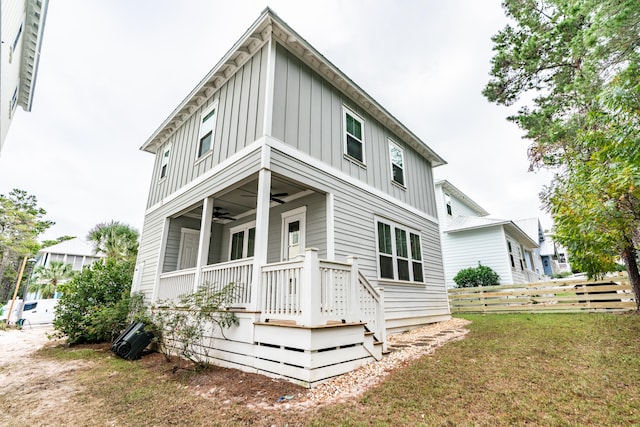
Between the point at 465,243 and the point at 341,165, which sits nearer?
the point at 341,165

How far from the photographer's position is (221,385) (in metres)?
4.05

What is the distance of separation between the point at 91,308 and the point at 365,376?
28.4 feet

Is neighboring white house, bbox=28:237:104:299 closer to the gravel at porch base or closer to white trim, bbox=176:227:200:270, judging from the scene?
white trim, bbox=176:227:200:270

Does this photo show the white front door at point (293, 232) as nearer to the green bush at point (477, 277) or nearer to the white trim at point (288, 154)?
the white trim at point (288, 154)

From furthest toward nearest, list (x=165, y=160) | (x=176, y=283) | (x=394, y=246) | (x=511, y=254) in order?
(x=511, y=254)
(x=165, y=160)
(x=394, y=246)
(x=176, y=283)

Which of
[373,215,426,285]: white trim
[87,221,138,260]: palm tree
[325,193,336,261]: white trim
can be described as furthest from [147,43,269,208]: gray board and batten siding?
[87,221,138,260]: palm tree

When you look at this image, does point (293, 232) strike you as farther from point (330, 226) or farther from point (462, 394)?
point (462, 394)

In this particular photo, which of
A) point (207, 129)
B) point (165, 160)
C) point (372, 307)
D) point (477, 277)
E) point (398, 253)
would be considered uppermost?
point (165, 160)

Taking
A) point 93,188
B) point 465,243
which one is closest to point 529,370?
point 465,243

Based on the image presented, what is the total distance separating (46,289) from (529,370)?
27.8 meters

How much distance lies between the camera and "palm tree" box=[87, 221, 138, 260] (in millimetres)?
16609

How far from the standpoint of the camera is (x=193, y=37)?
1209cm

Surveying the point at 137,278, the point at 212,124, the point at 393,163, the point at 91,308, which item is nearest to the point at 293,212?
the point at 212,124

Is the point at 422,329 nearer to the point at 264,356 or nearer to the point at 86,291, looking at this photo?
the point at 264,356
